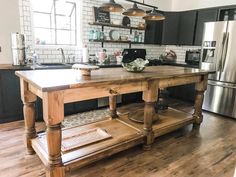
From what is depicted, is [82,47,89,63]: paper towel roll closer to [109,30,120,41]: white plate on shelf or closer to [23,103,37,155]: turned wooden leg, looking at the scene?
[109,30,120,41]: white plate on shelf

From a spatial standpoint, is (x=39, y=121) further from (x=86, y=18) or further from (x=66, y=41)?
(x=86, y=18)

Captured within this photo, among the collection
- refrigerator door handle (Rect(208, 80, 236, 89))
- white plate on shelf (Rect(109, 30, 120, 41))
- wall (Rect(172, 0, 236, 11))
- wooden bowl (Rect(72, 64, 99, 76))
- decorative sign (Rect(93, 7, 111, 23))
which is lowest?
refrigerator door handle (Rect(208, 80, 236, 89))

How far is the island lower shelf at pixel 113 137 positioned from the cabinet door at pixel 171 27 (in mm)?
2550

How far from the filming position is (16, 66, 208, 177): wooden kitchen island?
171 centimetres

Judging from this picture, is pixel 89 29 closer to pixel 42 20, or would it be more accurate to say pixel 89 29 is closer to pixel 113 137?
pixel 42 20

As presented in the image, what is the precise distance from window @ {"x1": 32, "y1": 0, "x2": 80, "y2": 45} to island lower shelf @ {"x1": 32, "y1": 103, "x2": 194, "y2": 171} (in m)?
2.17

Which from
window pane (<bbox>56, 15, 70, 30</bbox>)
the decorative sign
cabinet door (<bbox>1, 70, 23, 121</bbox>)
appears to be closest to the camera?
cabinet door (<bbox>1, 70, 23, 121</bbox>)

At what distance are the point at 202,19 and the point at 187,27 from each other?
414 millimetres

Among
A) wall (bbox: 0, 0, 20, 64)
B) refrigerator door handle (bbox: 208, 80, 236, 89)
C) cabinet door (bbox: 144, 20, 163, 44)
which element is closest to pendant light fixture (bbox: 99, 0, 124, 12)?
wall (bbox: 0, 0, 20, 64)

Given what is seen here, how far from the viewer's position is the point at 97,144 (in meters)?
2.23

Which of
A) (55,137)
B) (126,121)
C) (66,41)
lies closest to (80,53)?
(66,41)

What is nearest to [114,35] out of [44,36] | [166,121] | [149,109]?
[44,36]

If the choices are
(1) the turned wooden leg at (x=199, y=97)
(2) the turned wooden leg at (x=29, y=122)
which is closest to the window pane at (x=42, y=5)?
(2) the turned wooden leg at (x=29, y=122)

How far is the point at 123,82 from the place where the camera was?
6.82 ft
